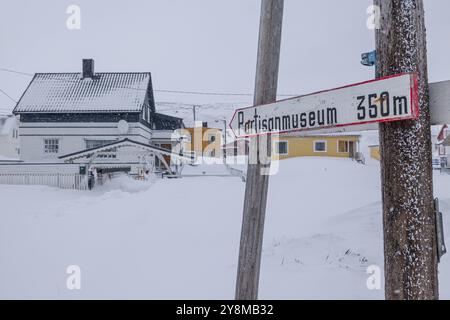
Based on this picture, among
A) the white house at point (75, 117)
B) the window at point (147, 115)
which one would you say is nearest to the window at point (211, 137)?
the window at point (147, 115)

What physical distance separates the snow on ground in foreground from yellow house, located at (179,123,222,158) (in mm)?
29145

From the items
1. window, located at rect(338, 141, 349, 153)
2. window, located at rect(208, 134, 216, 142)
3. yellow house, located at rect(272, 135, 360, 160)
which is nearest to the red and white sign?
yellow house, located at rect(272, 135, 360, 160)

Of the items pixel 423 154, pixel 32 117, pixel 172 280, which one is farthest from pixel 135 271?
pixel 32 117

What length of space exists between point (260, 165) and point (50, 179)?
58.5 feet

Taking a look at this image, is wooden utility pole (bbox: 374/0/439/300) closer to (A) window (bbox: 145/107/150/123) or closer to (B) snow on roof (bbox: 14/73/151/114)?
(B) snow on roof (bbox: 14/73/151/114)

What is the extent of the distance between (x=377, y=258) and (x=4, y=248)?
572 centimetres

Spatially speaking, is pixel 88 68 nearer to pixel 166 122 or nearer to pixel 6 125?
pixel 166 122

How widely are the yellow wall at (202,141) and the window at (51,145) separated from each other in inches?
545

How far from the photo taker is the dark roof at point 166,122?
31.3 m

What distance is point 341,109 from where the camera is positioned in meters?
2.25

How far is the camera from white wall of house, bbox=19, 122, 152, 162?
25172 mm

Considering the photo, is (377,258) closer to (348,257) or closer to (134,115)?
(348,257)

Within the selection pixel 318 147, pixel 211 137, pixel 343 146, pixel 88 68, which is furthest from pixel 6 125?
pixel 343 146

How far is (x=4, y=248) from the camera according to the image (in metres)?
5.91
